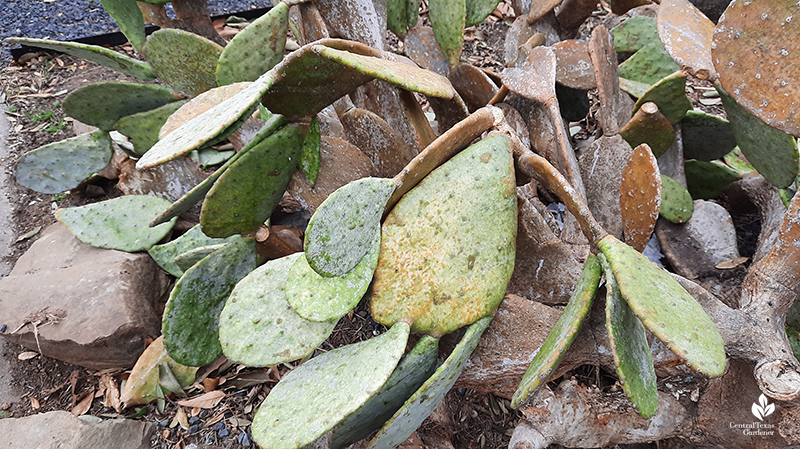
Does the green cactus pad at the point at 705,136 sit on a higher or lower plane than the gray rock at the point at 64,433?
higher

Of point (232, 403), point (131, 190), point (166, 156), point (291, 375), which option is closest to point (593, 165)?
point (291, 375)

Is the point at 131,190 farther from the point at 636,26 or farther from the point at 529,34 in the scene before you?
the point at 636,26

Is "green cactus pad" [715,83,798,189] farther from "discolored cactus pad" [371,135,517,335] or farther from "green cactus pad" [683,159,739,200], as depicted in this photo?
"discolored cactus pad" [371,135,517,335]

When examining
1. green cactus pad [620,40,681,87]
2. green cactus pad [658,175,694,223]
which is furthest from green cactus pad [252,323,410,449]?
green cactus pad [620,40,681,87]

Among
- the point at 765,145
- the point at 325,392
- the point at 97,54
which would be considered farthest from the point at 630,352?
the point at 97,54

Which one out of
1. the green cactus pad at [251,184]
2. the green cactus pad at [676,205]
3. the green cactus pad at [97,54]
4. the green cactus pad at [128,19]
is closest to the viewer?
the green cactus pad at [251,184]

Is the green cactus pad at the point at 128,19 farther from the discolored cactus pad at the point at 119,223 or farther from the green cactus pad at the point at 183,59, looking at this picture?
the discolored cactus pad at the point at 119,223

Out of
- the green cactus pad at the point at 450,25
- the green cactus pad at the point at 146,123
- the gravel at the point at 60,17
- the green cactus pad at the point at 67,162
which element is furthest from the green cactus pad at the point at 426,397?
the gravel at the point at 60,17
